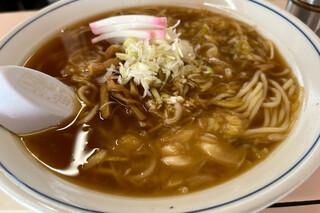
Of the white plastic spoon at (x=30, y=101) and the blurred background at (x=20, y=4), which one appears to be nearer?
the white plastic spoon at (x=30, y=101)

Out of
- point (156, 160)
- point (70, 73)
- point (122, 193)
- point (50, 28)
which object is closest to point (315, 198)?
point (156, 160)

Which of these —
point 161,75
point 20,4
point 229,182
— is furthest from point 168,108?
point 20,4

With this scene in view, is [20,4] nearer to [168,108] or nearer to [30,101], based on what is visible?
[30,101]

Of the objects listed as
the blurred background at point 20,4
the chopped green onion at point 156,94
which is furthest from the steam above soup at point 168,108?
the blurred background at point 20,4

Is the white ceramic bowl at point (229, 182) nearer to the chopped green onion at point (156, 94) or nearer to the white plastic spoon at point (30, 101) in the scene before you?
the white plastic spoon at point (30, 101)

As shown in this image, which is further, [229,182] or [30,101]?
[30,101]

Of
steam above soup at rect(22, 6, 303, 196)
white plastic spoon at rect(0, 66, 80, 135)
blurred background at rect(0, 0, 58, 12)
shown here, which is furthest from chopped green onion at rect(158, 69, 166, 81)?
blurred background at rect(0, 0, 58, 12)
